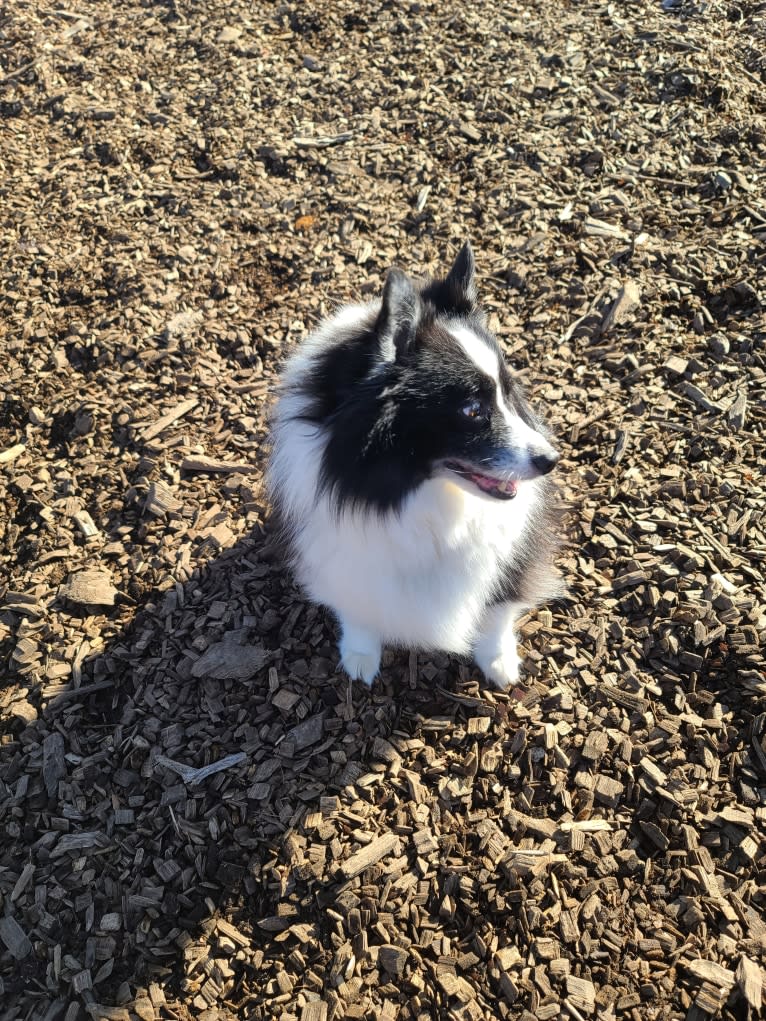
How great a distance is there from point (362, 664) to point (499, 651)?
0.66 metres

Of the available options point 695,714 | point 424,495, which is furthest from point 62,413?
point 695,714

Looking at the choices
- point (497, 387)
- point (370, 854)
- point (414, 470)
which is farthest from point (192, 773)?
point (497, 387)

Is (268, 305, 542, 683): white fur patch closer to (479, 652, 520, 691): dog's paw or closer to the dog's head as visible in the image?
the dog's head

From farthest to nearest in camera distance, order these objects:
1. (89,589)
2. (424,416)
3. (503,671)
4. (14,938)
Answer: (89,589), (503,671), (14,938), (424,416)

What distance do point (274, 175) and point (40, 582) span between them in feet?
11.4

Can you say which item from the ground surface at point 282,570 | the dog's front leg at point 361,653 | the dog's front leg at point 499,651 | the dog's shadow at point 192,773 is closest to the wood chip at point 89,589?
the ground surface at point 282,570

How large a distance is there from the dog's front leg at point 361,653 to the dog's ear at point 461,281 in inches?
61.2

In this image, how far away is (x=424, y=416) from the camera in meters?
2.58

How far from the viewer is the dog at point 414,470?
2.53 m

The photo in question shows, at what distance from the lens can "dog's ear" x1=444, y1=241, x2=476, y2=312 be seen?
281 centimetres

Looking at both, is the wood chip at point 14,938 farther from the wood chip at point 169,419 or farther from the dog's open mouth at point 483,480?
the dog's open mouth at point 483,480

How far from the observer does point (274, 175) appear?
543 cm

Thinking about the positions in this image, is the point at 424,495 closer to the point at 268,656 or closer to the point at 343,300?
the point at 268,656

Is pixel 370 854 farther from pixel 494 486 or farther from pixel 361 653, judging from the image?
Result: pixel 494 486
